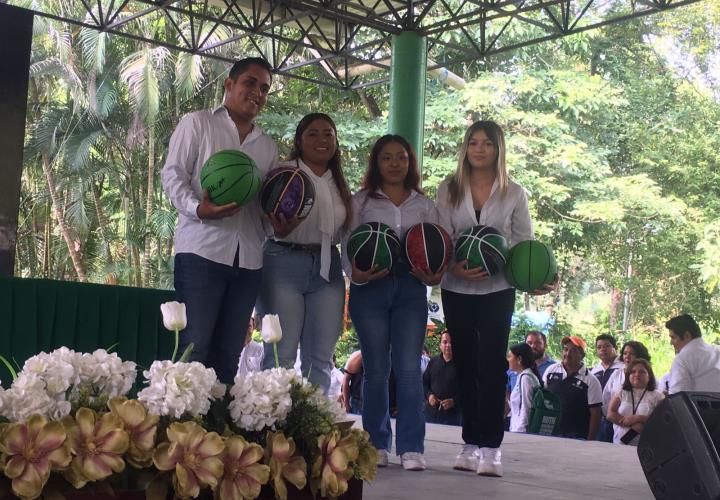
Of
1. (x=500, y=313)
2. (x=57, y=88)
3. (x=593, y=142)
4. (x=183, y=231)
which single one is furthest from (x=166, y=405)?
(x=57, y=88)

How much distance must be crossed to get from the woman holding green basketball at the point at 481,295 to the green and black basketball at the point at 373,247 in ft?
1.12

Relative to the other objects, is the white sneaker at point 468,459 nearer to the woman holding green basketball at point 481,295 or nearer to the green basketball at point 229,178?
the woman holding green basketball at point 481,295

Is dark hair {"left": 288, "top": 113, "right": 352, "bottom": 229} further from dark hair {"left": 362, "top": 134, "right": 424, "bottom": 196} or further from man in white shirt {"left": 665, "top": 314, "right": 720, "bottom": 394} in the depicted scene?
man in white shirt {"left": 665, "top": 314, "right": 720, "bottom": 394}

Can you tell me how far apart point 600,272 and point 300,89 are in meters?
9.19

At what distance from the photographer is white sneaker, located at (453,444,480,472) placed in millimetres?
4312

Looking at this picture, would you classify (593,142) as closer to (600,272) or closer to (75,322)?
(600,272)

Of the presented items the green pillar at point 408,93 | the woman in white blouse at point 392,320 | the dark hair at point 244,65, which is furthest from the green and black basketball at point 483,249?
the green pillar at point 408,93

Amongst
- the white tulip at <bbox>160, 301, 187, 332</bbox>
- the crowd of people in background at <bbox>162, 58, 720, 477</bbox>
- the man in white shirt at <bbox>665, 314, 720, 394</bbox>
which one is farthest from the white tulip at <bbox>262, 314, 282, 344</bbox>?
the man in white shirt at <bbox>665, 314, 720, 394</bbox>

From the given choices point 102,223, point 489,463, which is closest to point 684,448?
point 489,463

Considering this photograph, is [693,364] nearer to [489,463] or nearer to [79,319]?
[489,463]

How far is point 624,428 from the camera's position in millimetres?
7684

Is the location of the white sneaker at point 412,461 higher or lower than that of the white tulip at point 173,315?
lower

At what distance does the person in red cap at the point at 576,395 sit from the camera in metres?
8.15

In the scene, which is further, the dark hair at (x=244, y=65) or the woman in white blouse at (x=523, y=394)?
the woman in white blouse at (x=523, y=394)
